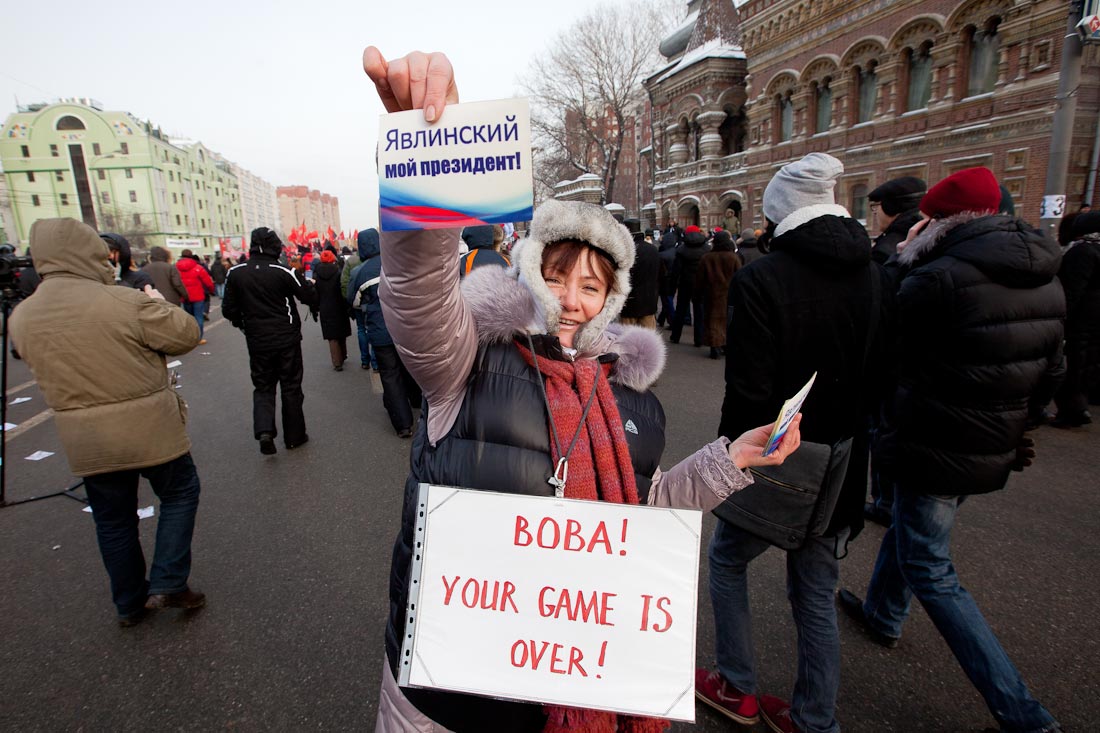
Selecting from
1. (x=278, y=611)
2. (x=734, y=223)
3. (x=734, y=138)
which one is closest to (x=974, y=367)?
(x=278, y=611)

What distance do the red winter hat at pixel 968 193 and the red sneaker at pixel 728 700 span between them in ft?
7.20

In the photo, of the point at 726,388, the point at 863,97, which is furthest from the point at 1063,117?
the point at 863,97

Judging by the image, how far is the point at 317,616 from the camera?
2916mm

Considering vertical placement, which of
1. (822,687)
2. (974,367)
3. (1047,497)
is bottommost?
(1047,497)

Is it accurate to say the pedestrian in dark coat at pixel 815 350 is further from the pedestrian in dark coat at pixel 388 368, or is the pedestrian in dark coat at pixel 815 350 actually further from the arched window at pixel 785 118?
the arched window at pixel 785 118

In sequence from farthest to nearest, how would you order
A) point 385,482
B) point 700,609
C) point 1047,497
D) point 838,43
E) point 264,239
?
point 838,43
point 264,239
point 385,482
point 1047,497
point 700,609

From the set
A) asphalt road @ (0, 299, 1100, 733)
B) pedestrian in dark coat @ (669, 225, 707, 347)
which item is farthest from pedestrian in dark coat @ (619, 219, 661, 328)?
asphalt road @ (0, 299, 1100, 733)

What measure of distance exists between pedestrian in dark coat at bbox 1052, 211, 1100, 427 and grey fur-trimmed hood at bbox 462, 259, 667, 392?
584 cm

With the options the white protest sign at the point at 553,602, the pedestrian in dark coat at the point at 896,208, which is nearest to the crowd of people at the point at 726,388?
the white protest sign at the point at 553,602

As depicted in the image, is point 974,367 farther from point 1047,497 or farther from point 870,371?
point 1047,497

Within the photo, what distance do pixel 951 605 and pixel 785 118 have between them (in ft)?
87.6

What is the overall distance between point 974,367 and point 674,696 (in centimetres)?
180

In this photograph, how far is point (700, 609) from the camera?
296 cm

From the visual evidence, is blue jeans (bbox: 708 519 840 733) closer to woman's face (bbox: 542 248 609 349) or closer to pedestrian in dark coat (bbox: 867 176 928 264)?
woman's face (bbox: 542 248 609 349)
